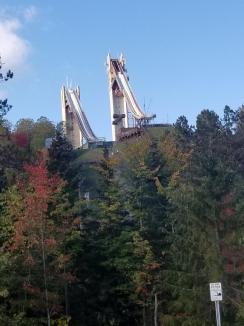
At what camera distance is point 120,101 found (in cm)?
9456

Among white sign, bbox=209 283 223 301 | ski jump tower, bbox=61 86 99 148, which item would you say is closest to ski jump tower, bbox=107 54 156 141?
ski jump tower, bbox=61 86 99 148

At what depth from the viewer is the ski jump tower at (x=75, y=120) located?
92.6m

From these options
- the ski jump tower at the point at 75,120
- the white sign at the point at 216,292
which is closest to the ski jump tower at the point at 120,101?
the ski jump tower at the point at 75,120

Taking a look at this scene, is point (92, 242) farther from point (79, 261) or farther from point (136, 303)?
point (136, 303)

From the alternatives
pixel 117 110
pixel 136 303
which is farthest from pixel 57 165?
pixel 117 110

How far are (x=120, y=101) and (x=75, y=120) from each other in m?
8.38

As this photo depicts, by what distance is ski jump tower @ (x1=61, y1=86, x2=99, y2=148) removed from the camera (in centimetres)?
9262

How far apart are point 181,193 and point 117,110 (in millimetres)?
64003

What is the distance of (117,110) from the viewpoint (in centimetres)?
9394

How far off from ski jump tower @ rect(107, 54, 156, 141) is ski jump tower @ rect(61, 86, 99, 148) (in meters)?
4.09

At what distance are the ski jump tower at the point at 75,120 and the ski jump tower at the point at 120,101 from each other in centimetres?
409

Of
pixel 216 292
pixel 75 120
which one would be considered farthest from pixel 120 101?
pixel 216 292

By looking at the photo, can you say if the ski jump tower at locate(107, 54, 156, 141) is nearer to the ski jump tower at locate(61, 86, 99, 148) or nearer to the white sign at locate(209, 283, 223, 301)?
the ski jump tower at locate(61, 86, 99, 148)

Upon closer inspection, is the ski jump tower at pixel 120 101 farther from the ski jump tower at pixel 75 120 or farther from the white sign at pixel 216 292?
the white sign at pixel 216 292
